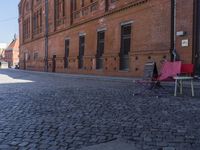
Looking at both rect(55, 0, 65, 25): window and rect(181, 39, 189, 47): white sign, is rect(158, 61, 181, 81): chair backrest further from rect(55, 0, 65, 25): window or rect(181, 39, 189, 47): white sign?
rect(55, 0, 65, 25): window

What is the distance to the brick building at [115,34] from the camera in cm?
1656

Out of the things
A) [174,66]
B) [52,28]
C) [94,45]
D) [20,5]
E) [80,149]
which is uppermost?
[20,5]

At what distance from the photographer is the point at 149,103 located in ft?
31.0

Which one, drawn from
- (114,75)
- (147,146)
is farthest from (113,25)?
(147,146)

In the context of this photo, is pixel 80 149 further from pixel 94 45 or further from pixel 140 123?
pixel 94 45

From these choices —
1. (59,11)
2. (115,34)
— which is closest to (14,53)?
(59,11)

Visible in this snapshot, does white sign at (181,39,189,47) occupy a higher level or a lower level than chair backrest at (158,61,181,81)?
higher

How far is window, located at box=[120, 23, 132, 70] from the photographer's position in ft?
71.3

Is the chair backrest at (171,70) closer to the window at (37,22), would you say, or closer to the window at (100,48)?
the window at (100,48)

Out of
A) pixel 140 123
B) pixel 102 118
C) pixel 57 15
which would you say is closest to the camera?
pixel 140 123

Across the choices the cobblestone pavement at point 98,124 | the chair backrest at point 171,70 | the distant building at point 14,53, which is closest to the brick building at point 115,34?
the chair backrest at point 171,70

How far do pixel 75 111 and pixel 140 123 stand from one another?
2.14 metres

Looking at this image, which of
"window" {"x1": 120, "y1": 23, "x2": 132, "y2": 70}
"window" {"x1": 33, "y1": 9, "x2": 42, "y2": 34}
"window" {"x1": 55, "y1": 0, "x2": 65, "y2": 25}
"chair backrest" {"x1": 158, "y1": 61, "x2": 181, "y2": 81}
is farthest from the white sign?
"window" {"x1": 33, "y1": 9, "x2": 42, "y2": 34}

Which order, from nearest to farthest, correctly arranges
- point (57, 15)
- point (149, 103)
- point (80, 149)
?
point (80, 149) < point (149, 103) < point (57, 15)
